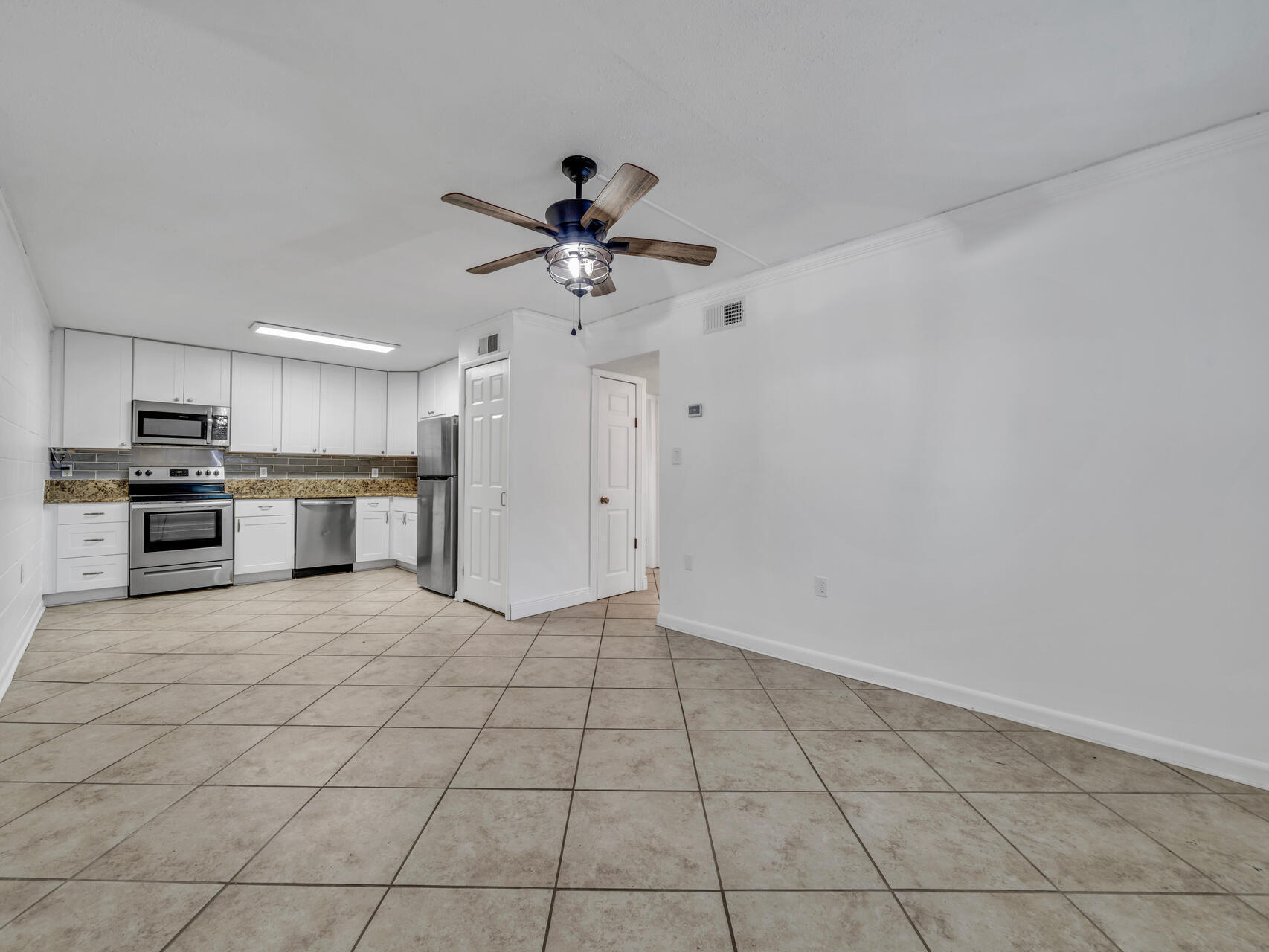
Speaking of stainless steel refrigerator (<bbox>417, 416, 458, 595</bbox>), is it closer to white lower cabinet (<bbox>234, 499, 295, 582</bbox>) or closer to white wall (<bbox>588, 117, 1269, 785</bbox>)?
white lower cabinet (<bbox>234, 499, 295, 582</bbox>)

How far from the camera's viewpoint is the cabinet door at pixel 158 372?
509 centimetres

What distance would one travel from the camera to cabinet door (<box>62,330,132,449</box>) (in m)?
4.77

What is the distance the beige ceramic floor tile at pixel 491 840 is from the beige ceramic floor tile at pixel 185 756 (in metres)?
1.06

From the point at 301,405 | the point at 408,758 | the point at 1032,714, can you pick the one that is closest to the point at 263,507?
the point at 301,405

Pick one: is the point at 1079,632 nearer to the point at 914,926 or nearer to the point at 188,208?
the point at 914,926

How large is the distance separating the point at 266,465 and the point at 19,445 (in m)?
2.91

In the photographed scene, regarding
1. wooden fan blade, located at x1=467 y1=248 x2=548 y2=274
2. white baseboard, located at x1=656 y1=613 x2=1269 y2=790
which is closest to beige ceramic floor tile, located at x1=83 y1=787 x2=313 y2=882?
wooden fan blade, located at x1=467 y1=248 x2=548 y2=274

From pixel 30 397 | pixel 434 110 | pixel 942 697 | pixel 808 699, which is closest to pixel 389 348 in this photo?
pixel 30 397

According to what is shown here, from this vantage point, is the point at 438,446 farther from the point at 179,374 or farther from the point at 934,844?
the point at 934,844

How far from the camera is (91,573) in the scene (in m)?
4.69

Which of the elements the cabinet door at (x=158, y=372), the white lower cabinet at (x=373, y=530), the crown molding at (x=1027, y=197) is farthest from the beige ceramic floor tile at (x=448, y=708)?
the cabinet door at (x=158, y=372)

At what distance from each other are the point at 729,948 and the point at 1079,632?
2.12m

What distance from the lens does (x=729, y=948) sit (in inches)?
51.4

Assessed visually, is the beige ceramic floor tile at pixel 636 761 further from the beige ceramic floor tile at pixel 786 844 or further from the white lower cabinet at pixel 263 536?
the white lower cabinet at pixel 263 536
